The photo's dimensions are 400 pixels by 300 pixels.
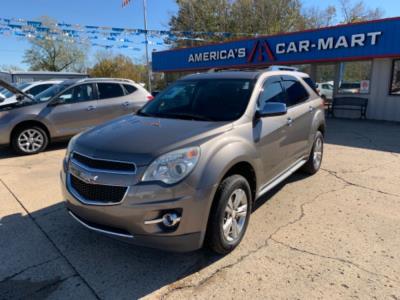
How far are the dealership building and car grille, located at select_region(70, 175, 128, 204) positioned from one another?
9.96m

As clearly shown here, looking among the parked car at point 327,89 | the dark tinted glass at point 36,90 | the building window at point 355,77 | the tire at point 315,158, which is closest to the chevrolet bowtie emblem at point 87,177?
the tire at point 315,158

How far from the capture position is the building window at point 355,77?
1329cm

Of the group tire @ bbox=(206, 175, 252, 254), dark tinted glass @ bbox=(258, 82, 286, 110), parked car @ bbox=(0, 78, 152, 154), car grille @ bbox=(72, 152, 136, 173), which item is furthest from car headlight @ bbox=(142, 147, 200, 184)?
parked car @ bbox=(0, 78, 152, 154)

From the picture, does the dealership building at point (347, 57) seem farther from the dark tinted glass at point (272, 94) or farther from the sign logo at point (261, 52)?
the dark tinted glass at point (272, 94)

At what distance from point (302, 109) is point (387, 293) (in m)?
2.80

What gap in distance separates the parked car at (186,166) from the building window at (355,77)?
10956 millimetres

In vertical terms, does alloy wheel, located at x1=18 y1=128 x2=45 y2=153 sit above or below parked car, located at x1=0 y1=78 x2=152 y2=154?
below

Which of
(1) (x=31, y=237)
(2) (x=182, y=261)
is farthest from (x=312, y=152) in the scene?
(1) (x=31, y=237)

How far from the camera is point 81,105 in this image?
7918 mm

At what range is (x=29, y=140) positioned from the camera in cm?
732

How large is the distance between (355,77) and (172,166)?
44.1ft

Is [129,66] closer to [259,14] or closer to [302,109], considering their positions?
[259,14]

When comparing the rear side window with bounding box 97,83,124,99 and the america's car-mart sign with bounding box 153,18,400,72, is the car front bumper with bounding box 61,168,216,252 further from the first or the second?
the america's car-mart sign with bounding box 153,18,400,72

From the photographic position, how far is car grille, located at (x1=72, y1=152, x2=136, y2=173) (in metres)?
2.66
